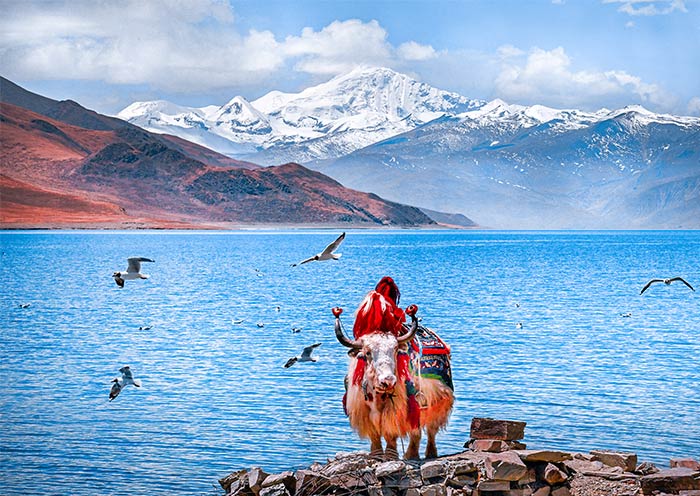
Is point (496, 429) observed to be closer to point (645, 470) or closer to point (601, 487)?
point (601, 487)

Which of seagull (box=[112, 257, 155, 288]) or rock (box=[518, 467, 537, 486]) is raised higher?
seagull (box=[112, 257, 155, 288])

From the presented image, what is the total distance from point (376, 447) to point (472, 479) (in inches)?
48.3

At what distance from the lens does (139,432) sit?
17.9 metres

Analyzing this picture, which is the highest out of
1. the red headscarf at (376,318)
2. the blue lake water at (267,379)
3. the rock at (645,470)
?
the red headscarf at (376,318)

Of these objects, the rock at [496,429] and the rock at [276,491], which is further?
the rock at [496,429]

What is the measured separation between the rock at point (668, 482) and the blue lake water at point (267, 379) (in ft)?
15.3

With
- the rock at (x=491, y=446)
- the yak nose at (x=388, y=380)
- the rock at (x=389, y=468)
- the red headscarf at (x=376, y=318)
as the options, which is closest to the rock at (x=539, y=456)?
the rock at (x=491, y=446)

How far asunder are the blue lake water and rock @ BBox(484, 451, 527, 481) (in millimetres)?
4899

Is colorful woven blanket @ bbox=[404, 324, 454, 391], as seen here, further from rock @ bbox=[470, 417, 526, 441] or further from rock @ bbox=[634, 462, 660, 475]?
rock @ bbox=[634, 462, 660, 475]

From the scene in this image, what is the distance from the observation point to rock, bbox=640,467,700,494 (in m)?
10.9

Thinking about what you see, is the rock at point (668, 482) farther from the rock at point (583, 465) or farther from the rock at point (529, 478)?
the rock at point (529, 478)

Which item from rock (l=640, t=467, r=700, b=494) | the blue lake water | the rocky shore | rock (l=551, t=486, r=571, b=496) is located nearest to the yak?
the rocky shore

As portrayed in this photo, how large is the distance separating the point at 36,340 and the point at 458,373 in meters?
15.2

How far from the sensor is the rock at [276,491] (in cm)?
1070
